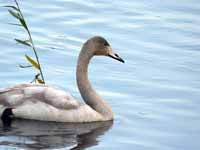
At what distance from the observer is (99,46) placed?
15.1 metres

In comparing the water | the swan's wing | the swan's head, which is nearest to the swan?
the swan's wing

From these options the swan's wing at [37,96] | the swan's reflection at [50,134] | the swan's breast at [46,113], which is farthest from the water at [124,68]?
the swan's wing at [37,96]

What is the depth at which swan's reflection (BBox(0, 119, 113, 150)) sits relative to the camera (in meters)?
13.4

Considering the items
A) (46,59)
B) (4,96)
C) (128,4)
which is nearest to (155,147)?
(4,96)

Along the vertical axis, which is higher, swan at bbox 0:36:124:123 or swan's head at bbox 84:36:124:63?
swan's head at bbox 84:36:124:63

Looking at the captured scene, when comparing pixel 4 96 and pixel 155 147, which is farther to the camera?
pixel 4 96

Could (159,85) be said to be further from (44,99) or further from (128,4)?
(128,4)

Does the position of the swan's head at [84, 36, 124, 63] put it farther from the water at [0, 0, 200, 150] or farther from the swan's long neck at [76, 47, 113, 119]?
the water at [0, 0, 200, 150]

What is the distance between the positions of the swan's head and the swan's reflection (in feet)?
3.52

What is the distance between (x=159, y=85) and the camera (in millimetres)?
16219

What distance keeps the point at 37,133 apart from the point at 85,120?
0.97 m

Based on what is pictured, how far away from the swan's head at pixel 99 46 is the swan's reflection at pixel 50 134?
107 cm

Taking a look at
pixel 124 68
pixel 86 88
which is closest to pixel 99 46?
pixel 86 88

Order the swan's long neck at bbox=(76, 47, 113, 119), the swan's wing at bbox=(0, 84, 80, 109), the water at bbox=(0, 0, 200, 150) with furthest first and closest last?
the swan's long neck at bbox=(76, 47, 113, 119), the swan's wing at bbox=(0, 84, 80, 109), the water at bbox=(0, 0, 200, 150)
